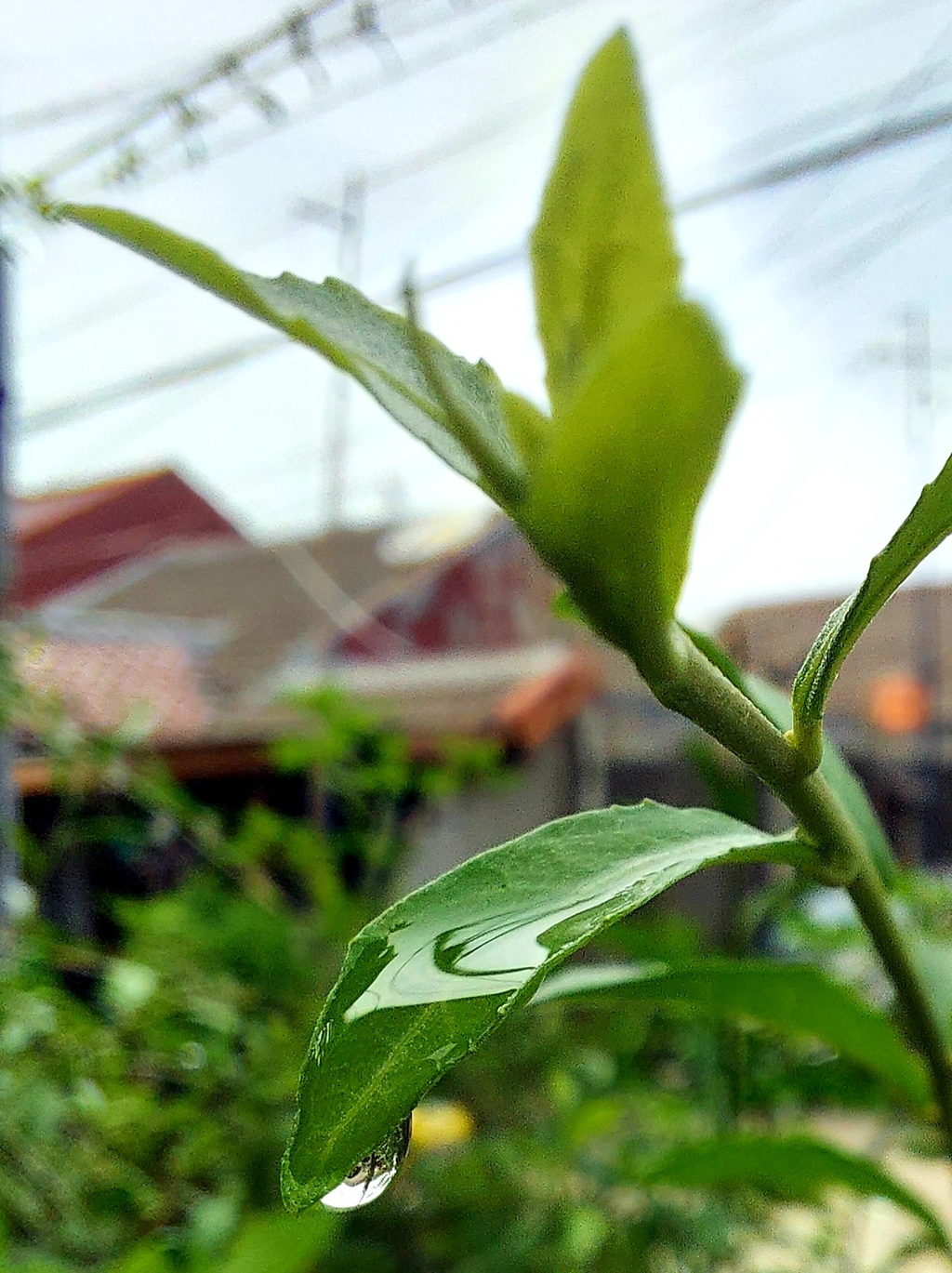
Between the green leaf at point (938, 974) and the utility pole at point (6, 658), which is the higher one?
the utility pole at point (6, 658)

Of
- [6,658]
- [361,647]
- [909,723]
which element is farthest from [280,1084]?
[909,723]

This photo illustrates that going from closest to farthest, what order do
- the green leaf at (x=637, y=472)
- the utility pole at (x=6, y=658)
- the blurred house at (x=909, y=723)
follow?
the green leaf at (x=637, y=472)
the utility pole at (x=6, y=658)
the blurred house at (x=909, y=723)

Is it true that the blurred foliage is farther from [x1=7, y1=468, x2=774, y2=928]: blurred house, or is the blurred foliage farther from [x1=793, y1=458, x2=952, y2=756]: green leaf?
[x1=7, y1=468, x2=774, y2=928]: blurred house

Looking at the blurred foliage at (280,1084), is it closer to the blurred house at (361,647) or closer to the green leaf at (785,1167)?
the green leaf at (785,1167)

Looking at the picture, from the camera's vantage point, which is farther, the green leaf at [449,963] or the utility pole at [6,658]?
the utility pole at [6,658]

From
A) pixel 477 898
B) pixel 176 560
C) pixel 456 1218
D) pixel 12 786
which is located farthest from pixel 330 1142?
pixel 176 560

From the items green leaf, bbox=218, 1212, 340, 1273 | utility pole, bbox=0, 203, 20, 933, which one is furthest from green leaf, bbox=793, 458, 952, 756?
utility pole, bbox=0, 203, 20, 933

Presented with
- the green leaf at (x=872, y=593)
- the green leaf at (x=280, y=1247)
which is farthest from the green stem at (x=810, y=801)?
the green leaf at (x=280, y=1247)

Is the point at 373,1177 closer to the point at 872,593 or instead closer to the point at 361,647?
the point at 872,593

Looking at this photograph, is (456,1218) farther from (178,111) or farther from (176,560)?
(176,560)
